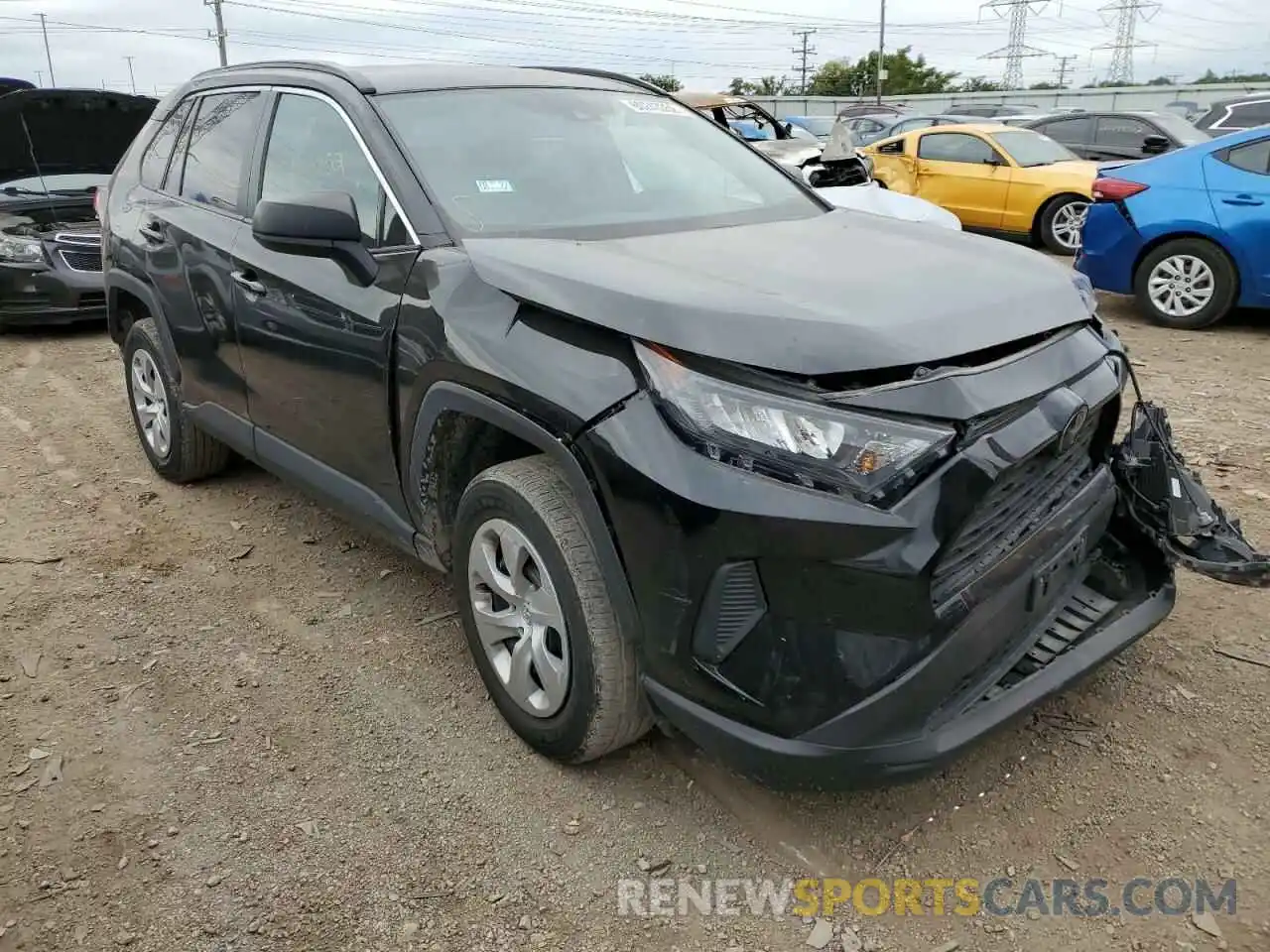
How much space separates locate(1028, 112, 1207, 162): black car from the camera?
12.3m

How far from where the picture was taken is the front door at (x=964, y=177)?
11164 millimetres

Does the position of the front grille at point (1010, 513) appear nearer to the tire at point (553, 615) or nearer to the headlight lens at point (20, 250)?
the tire at point (553, 615)

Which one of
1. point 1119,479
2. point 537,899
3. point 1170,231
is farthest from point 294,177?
point 1170,231

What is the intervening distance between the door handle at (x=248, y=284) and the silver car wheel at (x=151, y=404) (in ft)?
4.09

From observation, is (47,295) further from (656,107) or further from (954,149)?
(954,149)

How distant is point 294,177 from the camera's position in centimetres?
345

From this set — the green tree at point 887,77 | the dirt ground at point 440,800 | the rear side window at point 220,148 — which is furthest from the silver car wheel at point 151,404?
the green tree at point 887,77

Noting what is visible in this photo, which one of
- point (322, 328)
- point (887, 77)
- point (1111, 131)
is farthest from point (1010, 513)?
point (887, 77)

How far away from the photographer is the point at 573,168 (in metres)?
3.25

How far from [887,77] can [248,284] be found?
219ft

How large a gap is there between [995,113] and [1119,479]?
2466 cm

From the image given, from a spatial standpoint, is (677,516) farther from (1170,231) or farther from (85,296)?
(85,296)

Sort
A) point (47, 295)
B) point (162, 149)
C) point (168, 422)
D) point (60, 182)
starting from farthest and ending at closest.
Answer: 1. point (60, 182)
2. point (47, 295)
3. point (168, 422)
4. point (162, 149)

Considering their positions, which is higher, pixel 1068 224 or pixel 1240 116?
pixel 1240 116
